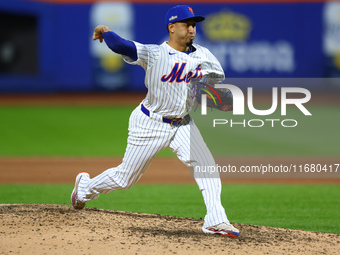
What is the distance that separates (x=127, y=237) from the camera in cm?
464

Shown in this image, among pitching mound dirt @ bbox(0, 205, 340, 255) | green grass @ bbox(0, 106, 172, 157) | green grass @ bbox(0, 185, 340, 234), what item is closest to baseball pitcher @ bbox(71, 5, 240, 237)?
pitching mound dirt @ bbox(0, 205, 340, 255)

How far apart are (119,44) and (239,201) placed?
138 inches

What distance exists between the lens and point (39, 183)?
883 centimetres

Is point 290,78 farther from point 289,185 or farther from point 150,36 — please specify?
point 289,185

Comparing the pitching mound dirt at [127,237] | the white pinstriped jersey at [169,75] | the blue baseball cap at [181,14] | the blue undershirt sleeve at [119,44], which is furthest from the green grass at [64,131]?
the blue undershirt sleeve at [119,44]

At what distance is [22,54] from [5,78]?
3.66ft

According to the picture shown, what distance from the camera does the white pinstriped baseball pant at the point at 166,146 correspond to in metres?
4.82

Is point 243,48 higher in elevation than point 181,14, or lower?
higher

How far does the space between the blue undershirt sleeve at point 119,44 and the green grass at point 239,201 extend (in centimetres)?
233

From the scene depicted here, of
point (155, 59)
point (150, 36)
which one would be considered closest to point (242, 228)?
point (155, 59)

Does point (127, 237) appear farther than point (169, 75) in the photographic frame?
No

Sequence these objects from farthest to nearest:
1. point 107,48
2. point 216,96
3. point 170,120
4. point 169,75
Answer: point 107,48
point 216,96
point 170,120
point 169,75

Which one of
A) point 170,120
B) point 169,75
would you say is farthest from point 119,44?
point 170,120

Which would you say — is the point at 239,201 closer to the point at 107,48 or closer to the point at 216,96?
the point at 216,96
